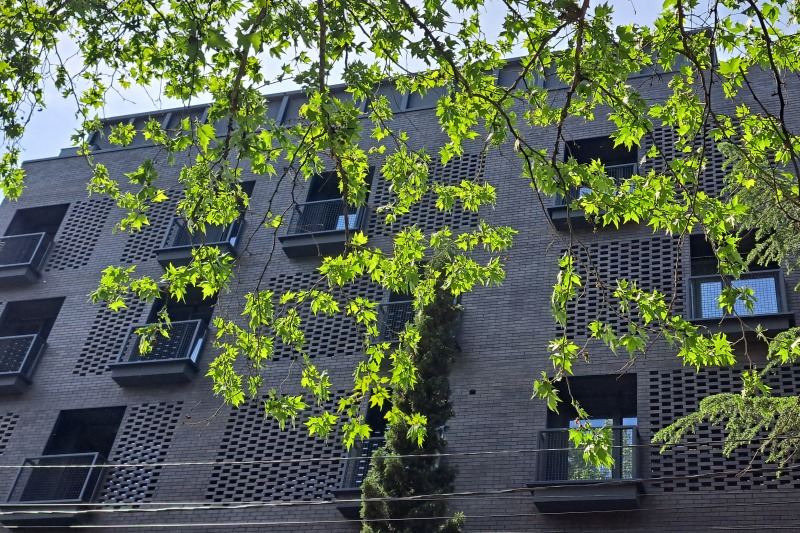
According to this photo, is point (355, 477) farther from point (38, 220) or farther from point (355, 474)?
point (38, 220)

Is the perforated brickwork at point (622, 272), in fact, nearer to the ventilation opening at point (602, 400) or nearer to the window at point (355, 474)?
the ventilation opening at point (602, 400)

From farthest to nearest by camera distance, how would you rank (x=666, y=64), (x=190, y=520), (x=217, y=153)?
(x=190, y=520), (x=666, y=64), (x=217, y=153)

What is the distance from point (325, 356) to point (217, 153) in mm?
11073

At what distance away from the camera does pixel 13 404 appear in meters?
22.6

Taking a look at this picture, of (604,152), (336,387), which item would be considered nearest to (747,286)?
(604,152)

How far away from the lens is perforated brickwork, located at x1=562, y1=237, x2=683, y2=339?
1927cm

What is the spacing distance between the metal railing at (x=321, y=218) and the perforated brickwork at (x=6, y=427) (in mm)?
7091

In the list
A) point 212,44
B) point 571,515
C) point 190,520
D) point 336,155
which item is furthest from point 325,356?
point 212,44

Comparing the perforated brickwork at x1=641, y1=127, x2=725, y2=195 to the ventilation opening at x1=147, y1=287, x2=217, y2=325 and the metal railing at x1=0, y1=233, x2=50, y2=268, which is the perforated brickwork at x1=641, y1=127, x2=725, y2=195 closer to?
the ventilation opening at x1=147, y1=287, x2=217, y2=325

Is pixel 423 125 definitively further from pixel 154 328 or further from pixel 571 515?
pixel 154 328

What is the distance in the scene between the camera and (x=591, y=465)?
16578 mm

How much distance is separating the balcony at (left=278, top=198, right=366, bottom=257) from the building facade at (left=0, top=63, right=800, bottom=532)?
6 centimetres

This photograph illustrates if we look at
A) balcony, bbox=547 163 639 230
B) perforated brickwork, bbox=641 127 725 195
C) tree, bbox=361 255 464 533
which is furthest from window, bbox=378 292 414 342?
perforated brickwork, bbox=641 127 725 195

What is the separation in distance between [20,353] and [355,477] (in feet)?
30.3
